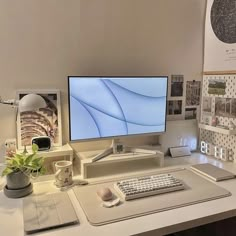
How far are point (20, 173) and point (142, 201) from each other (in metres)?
0.56

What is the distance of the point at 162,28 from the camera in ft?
5.60

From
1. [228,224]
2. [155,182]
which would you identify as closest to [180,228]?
[155,182]

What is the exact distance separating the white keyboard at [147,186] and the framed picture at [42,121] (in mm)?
512

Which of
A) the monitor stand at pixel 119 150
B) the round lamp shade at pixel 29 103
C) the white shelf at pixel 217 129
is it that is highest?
the round lamp shade at pixel 29 103

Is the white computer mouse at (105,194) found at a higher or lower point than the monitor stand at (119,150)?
lower

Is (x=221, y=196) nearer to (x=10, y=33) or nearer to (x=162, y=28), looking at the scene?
(x=162, y=28)

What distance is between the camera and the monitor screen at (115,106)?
1.40m

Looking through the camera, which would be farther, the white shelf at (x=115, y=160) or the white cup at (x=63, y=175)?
the white shelf at (x=115, y=160)

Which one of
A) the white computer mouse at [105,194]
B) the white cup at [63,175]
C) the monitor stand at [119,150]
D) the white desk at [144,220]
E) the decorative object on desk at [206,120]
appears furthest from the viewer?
the decorative object on desk at [206,120]

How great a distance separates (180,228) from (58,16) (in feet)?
4.07

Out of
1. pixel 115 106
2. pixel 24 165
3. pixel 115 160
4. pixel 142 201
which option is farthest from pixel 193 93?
pixel 24 165

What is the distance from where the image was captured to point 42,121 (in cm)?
149

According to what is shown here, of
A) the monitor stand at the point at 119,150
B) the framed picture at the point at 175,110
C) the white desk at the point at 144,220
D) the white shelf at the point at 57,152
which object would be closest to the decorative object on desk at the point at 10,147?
the white shelf at the point at 57,152

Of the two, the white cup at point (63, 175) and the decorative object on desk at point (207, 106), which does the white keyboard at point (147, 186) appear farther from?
the decorative object on desk at point (207, 106)
